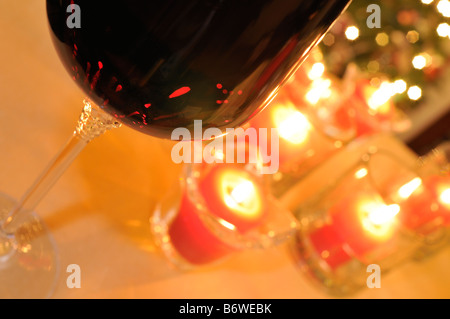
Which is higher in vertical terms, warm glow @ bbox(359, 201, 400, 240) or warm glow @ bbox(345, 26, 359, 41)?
warm glow @ bbox(345, 26, 359, 41)

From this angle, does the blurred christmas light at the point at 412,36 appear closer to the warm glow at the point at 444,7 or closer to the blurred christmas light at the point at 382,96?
the warm glow at the point at 444,7

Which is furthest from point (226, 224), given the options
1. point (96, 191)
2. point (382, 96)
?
point (382, 96)

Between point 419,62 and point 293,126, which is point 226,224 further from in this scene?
point 419,62

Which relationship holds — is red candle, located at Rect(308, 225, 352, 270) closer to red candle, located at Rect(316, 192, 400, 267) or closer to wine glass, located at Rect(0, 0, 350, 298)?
red candle, located at Rect(316, 192, 400, 267)

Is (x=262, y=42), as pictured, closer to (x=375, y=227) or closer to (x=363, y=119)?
(x=375, y=227)

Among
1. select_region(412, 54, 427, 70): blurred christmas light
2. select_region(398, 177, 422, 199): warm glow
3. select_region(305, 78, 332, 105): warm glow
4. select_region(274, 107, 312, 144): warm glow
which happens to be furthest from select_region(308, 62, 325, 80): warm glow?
select_region(412, 54, 427, 70): blurred christmas light

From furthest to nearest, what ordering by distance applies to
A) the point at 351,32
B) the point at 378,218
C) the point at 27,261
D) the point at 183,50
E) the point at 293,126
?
1. the point at 351,32
2. the point at 293,126
3. the point at 378,218
4. the point at 27,261
5. the point at 183,50
